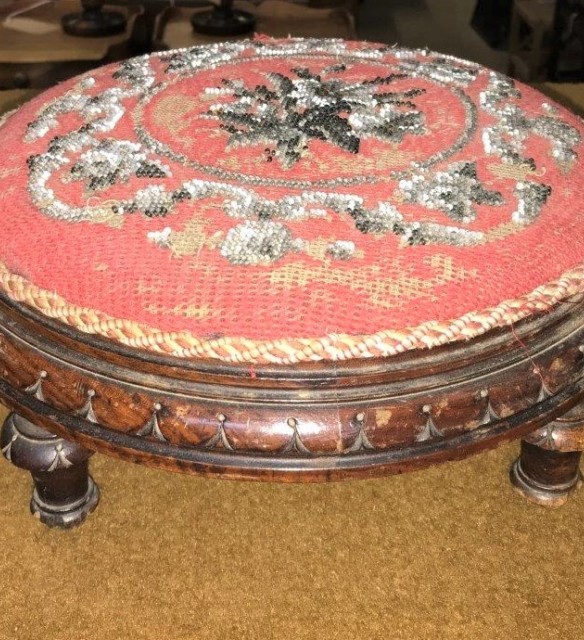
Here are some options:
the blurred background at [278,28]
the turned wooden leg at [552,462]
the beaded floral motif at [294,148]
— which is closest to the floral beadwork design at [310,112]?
the beaded floral motif at [294,148]

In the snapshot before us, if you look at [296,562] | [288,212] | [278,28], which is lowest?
[296,562]

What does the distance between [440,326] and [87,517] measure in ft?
1.90

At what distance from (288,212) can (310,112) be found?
21 centimetres

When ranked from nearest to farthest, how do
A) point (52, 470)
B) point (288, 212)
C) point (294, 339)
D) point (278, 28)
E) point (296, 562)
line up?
point (294, 339), point (288, 212), point (52, 470), point (296, 562), point (278, 28)

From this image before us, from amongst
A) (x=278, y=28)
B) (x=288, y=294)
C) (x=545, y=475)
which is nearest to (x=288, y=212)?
(x=288, y=294)

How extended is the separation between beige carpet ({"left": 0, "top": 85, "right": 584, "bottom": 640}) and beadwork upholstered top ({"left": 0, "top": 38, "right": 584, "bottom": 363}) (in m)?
0.39

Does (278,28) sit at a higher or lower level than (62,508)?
higher

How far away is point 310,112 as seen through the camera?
37.7 inches

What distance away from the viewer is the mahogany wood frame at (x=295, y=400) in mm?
738

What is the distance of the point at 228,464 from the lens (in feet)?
2.50

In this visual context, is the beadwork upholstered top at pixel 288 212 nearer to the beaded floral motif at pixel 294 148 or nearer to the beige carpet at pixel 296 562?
the beaded floral motif at pixel 294 148

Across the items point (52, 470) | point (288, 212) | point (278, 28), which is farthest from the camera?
point (278, 28)

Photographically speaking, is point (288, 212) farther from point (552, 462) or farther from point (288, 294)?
point (552, 462)

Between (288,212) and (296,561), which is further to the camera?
(296,561)
